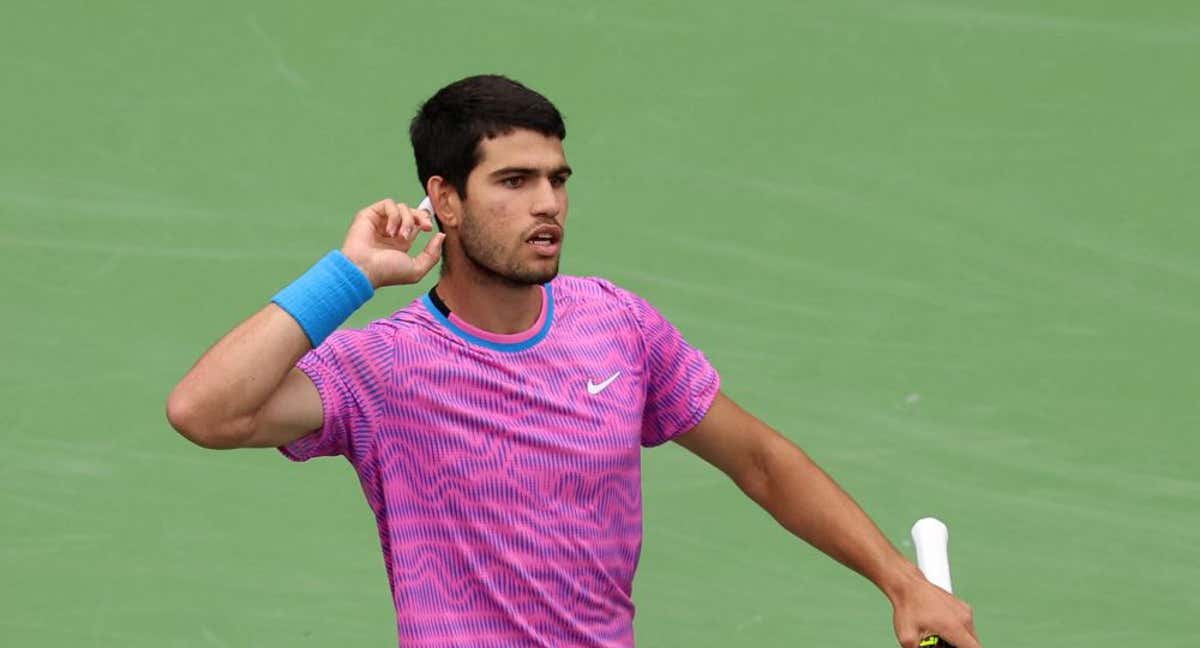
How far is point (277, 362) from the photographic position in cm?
489

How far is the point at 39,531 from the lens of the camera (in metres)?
7.59

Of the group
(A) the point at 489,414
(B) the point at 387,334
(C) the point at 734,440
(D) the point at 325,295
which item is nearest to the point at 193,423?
(D) the point at 325,295

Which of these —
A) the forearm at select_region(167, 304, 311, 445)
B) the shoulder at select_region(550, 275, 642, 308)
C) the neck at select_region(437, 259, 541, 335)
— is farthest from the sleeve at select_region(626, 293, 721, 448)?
the forearm at select_region(167, 304, 311, 445)

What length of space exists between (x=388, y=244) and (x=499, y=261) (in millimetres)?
221

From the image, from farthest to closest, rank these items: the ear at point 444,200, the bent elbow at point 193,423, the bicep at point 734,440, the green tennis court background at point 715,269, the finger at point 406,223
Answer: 1. the green tennis court background at point 715,269
2. the bicep at point 734,440
3. the ear at point 444,200
4. the finger at point 406,223
5. the bent elbow at point 193,423

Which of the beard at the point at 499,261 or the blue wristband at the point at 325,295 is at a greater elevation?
the beard at the point at 499,261

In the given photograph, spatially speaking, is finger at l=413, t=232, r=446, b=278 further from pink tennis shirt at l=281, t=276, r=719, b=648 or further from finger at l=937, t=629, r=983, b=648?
finger at l=937, t=629, r=983, b=648

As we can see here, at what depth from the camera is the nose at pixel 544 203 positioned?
5227 millimetres

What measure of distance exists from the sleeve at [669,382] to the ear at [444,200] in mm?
421

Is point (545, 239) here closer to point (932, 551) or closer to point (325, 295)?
point (325, 295)

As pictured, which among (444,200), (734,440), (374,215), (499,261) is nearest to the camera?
(374,215)

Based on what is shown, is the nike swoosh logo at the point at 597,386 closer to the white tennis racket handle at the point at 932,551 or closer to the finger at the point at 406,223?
the finger at the point at 406,223

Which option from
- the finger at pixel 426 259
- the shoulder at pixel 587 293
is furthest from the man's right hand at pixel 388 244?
the shoulder at pixel 587 293

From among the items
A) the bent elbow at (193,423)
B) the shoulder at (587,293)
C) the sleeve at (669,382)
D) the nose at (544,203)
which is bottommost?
the bent elbow at (193,423)
